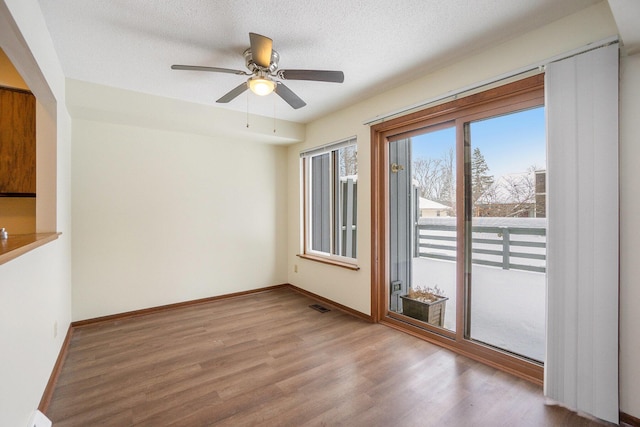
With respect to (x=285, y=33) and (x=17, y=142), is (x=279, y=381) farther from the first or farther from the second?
(x=17, y=142)

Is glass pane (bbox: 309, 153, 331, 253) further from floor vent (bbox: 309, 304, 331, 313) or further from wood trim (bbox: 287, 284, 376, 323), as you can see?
floor vent (bbox: 309, 304, 331, 313)

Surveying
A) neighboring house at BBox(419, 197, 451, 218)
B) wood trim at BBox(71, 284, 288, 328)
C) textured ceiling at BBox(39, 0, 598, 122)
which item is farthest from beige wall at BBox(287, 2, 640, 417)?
wood trim at BBox(71, 284, 288, 328)

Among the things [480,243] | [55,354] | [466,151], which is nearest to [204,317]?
[55,354]

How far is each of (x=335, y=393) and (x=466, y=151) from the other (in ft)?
7.44

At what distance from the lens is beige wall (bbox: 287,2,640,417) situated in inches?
68.4

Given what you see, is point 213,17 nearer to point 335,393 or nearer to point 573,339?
point 335,393

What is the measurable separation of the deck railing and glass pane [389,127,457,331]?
0.4 inches

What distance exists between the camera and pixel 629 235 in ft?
5.75

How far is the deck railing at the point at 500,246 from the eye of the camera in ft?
7.37

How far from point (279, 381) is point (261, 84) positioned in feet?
7.49

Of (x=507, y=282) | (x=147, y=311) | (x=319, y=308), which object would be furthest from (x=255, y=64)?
(x=147, y=311)

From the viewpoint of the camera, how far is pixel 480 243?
2.56 meters

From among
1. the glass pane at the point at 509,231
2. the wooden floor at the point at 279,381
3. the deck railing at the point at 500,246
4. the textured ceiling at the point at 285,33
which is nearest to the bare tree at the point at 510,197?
the glass pane at the point at 509,231

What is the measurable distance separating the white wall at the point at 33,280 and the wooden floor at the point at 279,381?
37 centimetres
